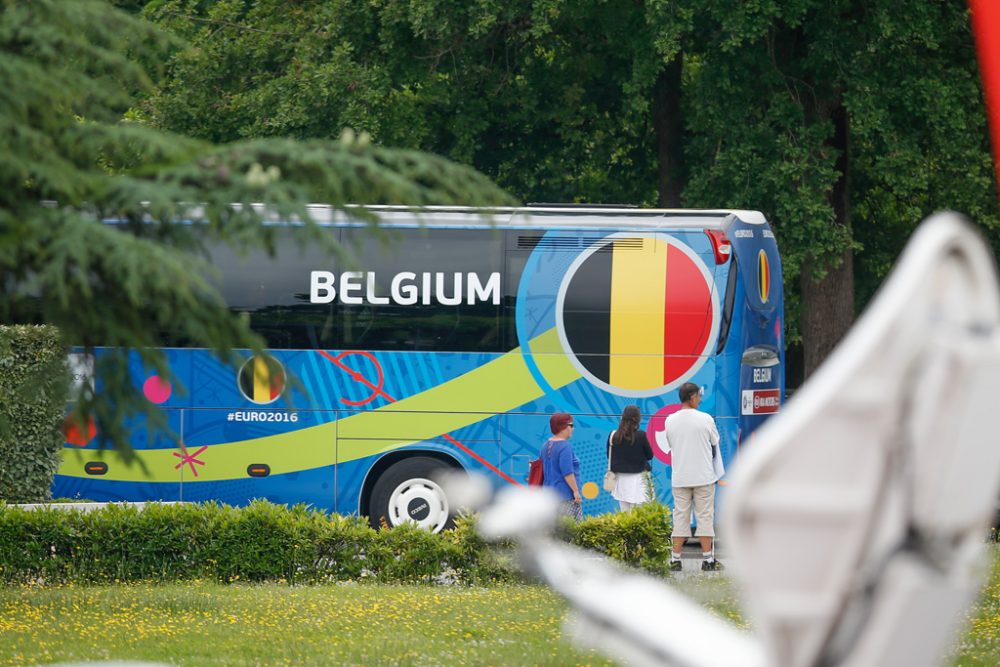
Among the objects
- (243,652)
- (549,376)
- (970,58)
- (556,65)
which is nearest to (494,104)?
(556,65)

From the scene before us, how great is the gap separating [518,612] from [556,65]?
1575cm

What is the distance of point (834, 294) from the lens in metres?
22.4

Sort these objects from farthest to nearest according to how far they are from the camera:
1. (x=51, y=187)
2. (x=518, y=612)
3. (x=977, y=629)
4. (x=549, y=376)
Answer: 1. (x=549, y=376)
2. (x=518, y=612)
3. (x=977, y=629)
4. (x=51, y=187)

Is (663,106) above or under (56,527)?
above

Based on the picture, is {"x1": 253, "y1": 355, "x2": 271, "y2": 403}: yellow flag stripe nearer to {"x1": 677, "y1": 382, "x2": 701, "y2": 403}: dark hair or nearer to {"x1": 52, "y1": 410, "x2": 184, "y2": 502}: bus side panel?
{"x1": 677, "y1": 382, "x2": 701, "y2": 403}: dark hair

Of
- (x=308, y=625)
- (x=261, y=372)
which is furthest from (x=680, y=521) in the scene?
(x=261, y=372)

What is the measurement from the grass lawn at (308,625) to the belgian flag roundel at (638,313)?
3.85 meters

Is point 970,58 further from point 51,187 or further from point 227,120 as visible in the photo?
point 51,187

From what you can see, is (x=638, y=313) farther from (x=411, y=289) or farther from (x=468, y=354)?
(x=411, y=289)

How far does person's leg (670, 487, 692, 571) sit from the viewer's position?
14.0m

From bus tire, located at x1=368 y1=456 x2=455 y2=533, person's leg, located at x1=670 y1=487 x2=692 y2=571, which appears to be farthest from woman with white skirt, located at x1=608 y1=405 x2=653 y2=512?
bus tire, located at x1=368 y1=456 x2=455 y2=533

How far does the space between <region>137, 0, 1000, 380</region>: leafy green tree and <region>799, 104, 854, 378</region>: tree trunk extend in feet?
0.10

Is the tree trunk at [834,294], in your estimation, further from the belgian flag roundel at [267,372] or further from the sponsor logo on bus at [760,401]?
the belgian flag roundel at [267,372]

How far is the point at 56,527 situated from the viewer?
39.5ft
